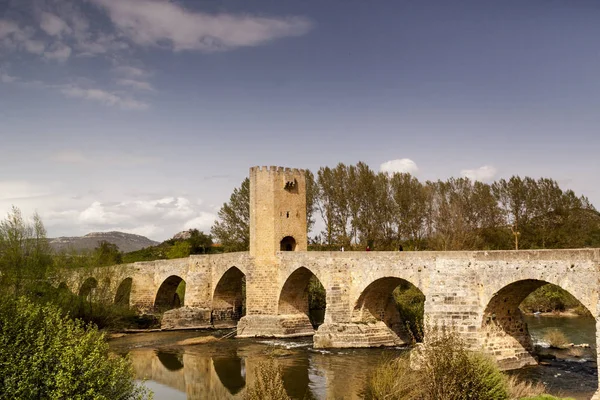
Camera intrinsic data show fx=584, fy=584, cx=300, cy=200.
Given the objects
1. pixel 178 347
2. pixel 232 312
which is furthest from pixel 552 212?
pixel 178 347

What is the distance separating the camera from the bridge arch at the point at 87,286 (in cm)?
2903

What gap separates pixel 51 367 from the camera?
10.2m

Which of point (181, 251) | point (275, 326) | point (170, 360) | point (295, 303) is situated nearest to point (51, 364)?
point (170, 360)

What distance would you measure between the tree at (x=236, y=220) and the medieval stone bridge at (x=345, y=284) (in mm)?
6893

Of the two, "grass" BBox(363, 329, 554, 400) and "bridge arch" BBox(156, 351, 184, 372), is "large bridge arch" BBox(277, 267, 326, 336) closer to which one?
"bridge arch" BBox(156, 351, 184, 372)

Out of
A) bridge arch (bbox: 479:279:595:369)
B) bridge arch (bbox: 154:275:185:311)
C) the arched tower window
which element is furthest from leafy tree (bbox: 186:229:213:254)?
bridge arch (bbox: 479:279:595:369)

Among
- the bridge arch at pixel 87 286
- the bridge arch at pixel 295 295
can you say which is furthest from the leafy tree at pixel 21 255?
the bridge arch at pixel 295 295

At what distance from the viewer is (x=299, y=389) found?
56.3ft

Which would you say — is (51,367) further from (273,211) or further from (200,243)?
(200,243)

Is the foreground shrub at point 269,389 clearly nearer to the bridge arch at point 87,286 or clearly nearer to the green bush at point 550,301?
the bridge arch at point 87,286

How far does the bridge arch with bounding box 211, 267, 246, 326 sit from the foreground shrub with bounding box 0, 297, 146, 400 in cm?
2264

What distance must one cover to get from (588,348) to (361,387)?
35.4 feet

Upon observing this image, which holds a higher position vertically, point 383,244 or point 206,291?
point 383,244

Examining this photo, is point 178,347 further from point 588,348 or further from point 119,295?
point 588,348
